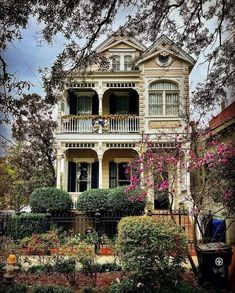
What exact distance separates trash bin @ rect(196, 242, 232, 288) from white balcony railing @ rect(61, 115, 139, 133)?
23.6 feet

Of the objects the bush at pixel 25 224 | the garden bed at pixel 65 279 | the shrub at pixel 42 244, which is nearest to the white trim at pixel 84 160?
the bush at pixel 25 224

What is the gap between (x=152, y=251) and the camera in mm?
3877

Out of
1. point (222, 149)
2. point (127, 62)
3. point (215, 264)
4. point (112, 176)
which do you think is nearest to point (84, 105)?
point (127, 62)

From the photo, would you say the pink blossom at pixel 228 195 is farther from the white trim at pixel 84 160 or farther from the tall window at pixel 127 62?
the tall window at pixel 127 62

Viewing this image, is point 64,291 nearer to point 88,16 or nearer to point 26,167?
point 88,16

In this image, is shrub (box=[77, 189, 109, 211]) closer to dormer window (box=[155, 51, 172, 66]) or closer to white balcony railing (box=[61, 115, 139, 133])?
white balcony railing (box=[61, 115, 139, 133])

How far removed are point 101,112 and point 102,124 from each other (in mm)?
566

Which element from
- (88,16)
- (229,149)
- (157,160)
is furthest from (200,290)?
(88,16)

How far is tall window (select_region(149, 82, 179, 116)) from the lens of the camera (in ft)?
36.9

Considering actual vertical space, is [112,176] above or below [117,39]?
below

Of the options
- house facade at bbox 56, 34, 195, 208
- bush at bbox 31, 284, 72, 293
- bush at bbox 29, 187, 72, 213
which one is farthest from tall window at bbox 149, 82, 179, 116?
bush at bbox 31, 284, 72, 293

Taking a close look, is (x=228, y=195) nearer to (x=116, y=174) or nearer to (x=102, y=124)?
(x=102, y=124)

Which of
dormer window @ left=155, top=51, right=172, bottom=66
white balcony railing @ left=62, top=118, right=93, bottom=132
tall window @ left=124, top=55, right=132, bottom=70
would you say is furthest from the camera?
tall window @ left=124, top=55, right=132, bottom=70

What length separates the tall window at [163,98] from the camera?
11.3m
